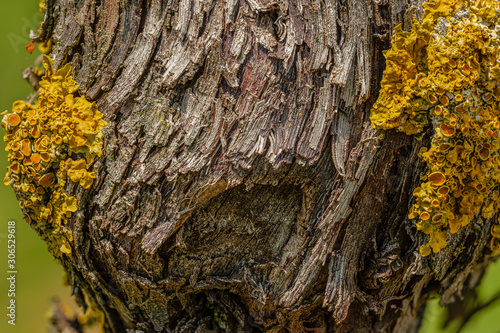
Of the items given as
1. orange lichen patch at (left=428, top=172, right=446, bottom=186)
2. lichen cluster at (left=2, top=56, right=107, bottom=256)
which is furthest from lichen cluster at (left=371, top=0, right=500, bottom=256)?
lichen cluster at (left=2, top=56, right=107, bottom=256)

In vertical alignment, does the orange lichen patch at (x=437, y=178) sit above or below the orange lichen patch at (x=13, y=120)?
below

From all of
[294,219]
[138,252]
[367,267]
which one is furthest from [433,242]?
[138,252]

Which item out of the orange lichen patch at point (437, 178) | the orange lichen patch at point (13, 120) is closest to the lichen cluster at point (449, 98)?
the orange lichen patch at point (437, 178)

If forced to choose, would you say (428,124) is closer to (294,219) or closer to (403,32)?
(403,32)

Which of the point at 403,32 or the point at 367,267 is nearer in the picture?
the point at 403,32

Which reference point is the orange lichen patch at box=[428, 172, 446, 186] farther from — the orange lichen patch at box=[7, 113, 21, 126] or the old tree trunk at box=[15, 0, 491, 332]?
the orange lichen patch at box=[7, 113, 21, 126]

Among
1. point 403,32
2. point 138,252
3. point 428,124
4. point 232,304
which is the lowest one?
point 232,304

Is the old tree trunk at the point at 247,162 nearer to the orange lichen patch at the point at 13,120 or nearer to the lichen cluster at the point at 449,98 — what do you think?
the lichen cluster at the point at 449,98
